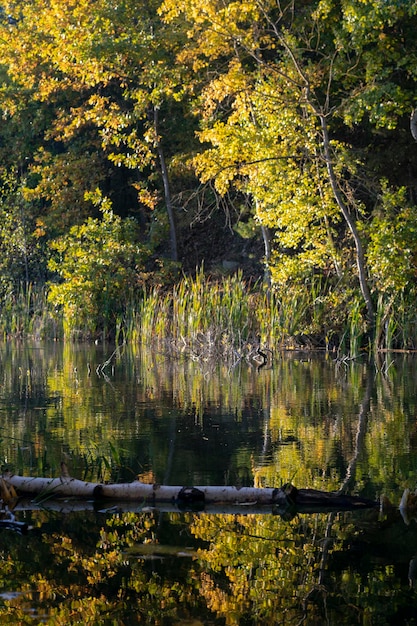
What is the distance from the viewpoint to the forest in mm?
18109

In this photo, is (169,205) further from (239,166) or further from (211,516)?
(211,516)

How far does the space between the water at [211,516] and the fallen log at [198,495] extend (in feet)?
0.24

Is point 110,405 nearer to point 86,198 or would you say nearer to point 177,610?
point 177,610

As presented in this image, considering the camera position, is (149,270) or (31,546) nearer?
(31,546)

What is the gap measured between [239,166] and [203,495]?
51.3ft

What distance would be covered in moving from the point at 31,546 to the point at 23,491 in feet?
3.26

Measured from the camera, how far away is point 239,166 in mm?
20484

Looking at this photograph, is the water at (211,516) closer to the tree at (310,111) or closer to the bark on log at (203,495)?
the bark on log at (203,495)

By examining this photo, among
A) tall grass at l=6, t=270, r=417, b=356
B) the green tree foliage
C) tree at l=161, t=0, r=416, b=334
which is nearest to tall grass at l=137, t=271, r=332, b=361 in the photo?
tall grass at l=6, t=270, r=417, b=356

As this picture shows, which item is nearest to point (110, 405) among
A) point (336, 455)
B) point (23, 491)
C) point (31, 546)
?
point (336, 455)

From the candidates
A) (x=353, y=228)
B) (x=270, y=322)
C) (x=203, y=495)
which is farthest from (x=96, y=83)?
(x=203, y=495)

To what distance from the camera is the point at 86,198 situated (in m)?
25.0

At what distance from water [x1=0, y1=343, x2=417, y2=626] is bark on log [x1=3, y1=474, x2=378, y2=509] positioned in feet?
0.25

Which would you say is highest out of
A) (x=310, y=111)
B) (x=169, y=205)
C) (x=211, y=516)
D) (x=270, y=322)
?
(x=310, y=111)
